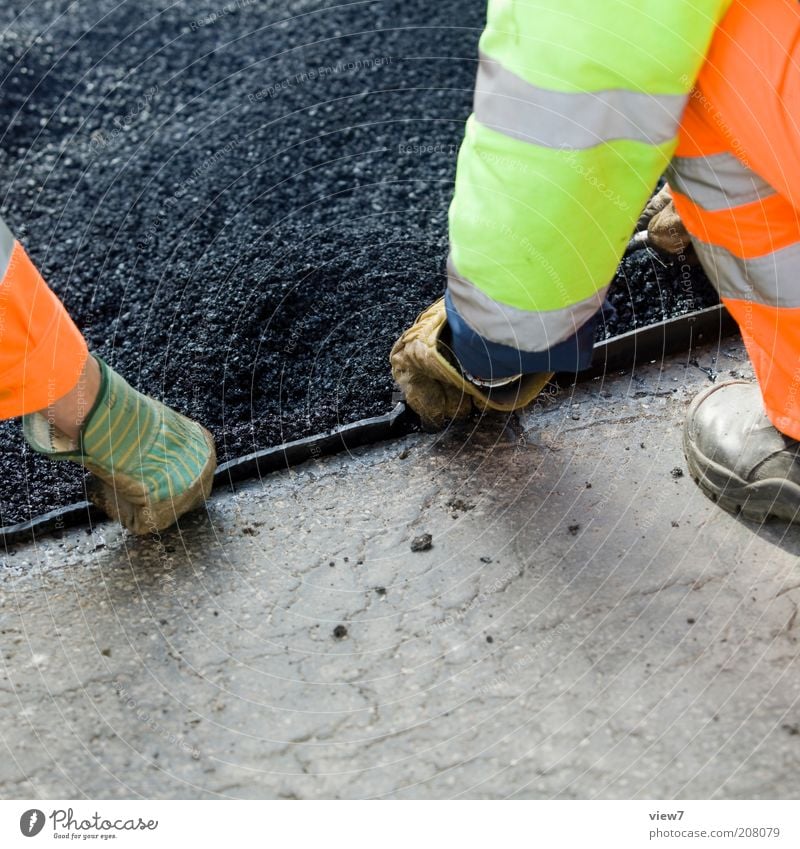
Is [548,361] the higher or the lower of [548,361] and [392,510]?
the higher

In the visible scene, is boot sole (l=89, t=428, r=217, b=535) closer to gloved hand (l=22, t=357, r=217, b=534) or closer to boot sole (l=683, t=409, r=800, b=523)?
gloved hand (l=22, t=357, r=217, b=534)

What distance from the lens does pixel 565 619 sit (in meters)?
1.27

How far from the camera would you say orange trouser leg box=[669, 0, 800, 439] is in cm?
105

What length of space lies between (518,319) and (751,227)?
0.31 meters

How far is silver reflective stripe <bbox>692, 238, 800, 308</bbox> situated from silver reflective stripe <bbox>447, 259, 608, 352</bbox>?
167 millimetres

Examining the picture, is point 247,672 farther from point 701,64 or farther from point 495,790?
point 701,64

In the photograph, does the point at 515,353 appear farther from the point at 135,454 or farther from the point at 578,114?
the point at 135,454

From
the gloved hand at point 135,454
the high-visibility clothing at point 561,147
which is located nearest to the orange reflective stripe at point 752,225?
the high-visibility clothing at point 561,147

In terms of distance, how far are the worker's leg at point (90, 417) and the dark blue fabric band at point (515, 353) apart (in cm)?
43

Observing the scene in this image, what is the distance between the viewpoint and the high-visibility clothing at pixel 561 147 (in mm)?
1016

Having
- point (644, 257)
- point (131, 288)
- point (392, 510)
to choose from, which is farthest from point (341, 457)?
point (644, 257)

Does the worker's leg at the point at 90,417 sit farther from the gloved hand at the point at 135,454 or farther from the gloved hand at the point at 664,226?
the gloved hand at the point at 664,226
